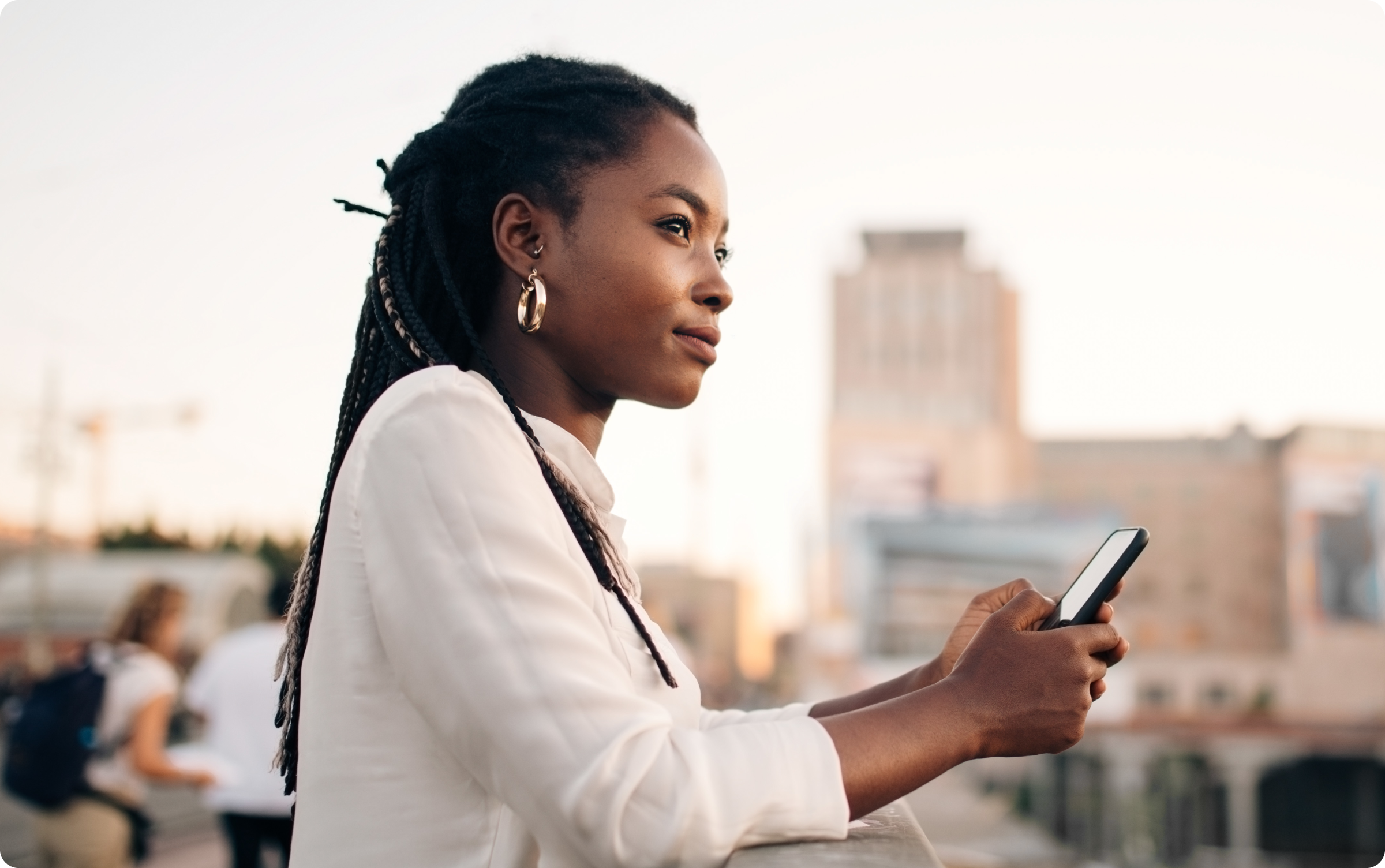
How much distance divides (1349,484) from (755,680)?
47161 mm

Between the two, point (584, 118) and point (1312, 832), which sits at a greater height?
point (584, 118)

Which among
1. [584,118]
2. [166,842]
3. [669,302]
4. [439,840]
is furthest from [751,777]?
[166,842]

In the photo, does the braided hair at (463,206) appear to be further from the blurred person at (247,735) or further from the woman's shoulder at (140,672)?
the woman's shoulder at (140,672)

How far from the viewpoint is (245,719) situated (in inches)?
182

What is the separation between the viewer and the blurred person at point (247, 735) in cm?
444

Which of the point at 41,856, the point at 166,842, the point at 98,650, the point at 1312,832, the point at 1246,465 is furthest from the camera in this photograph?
the point at 1246,465

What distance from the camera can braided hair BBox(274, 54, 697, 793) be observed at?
1.33m

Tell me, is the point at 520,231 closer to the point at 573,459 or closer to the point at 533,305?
the point at 533,305

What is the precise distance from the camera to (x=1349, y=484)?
58.7 m

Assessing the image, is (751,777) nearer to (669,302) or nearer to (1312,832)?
(669,302)

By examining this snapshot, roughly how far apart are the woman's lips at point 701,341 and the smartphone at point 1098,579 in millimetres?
426

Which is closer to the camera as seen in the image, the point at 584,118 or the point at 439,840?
the point at 439,840

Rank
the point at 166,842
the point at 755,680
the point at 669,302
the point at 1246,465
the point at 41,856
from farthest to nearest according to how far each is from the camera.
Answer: the point at 755,680 < the point at 1246,465 < the point at 166,842 < the point at 41,856 < the point at 669,302

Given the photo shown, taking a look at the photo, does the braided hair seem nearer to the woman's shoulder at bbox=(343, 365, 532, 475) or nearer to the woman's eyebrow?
the woman's eyebrow
